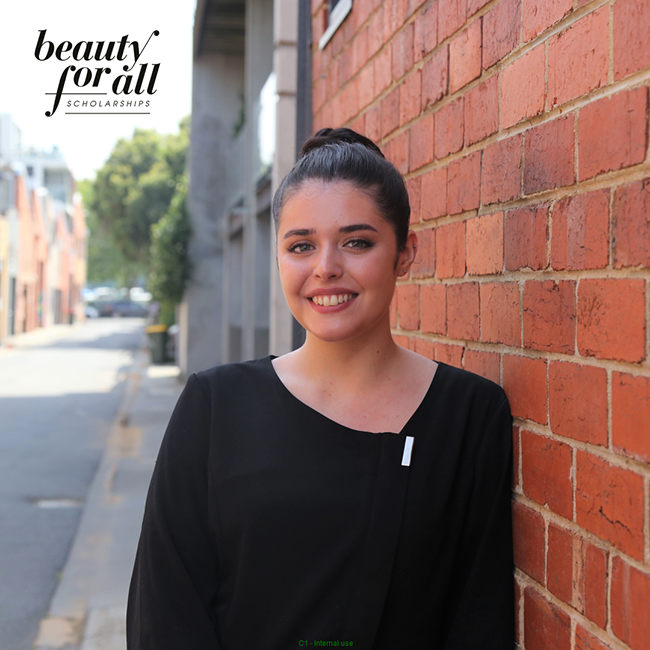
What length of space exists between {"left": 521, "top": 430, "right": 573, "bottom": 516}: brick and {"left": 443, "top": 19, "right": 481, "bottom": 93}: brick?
0.95 m

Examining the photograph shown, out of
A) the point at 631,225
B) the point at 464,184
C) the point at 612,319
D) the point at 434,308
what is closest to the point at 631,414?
the point at 612,319

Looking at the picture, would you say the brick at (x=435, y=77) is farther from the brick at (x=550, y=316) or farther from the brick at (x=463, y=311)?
the brick at (x=550, y=316)

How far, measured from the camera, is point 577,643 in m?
1.51

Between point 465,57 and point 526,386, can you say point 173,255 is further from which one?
point 526,386

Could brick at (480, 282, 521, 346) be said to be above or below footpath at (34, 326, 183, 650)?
above

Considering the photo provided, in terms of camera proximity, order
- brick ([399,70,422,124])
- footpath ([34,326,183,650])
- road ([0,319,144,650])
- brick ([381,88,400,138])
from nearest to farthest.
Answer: brick ([399,70,422,124]) → brick ([381,88,400,138]) → footpath ([34,326,183,650]) → road ([0,319,144,650])

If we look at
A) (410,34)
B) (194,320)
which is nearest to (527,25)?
(410,34)

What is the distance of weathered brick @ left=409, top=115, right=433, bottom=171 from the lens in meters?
2.29

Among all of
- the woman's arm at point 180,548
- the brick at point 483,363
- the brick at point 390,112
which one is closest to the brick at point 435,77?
the brick at point 390,112

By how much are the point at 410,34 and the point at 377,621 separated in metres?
1.78

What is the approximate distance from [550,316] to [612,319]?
0.24 meters

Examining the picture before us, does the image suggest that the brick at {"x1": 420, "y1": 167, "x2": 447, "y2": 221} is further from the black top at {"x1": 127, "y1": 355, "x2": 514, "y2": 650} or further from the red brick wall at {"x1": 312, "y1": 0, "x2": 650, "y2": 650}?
the black top at {"x1": 127, "y1": 355, "x2": 514, "y2": 650}

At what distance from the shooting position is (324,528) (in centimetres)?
167

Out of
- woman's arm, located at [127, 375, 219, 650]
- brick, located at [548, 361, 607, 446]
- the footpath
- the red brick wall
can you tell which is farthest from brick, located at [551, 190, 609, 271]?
the footpath
